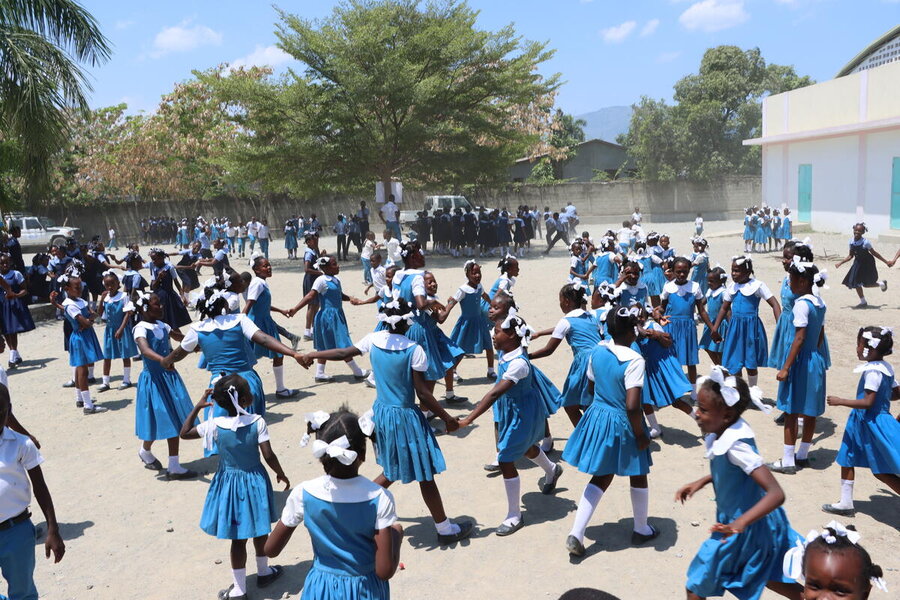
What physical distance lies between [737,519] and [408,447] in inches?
85.4

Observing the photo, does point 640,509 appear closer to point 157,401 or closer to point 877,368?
point 877,368

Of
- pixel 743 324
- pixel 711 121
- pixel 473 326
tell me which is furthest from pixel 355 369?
pixel 711 121

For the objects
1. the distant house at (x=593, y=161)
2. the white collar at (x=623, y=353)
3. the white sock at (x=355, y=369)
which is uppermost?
the distant house at (x=593, y=161)

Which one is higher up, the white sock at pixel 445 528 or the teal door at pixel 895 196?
the teal door at pixel 895 196

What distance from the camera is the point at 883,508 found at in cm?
528

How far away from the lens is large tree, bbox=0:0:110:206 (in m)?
12.5

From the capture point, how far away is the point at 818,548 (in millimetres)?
2621

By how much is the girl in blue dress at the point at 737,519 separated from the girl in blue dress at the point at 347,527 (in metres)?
1.53

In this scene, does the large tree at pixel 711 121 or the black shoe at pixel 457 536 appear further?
the large tree at pixel 711 121

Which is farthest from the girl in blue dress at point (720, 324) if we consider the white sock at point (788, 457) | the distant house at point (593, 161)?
the distant house at point (593, 161)

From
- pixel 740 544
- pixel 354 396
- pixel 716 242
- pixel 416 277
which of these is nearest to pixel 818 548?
pixel 740 544

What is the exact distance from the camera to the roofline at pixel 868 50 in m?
27.2

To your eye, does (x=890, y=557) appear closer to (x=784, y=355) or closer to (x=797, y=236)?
(x=784, y=355)

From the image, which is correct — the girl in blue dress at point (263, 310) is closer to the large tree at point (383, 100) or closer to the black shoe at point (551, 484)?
the black shoe at point (551, 484)
